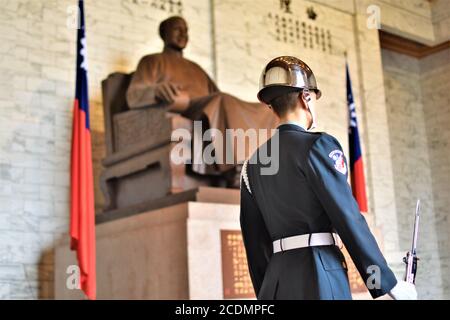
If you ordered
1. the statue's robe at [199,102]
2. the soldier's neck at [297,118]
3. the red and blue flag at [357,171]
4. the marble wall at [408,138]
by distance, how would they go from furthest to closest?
the marble wall at [408,138] → the red and blue flag at [357,171] → the statue's robe at [199,102] → the soldier's neck at [297,118]

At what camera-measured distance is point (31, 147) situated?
496 centimetres

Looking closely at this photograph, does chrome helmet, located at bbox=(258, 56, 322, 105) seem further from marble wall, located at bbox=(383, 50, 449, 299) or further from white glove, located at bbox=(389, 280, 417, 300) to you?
marble wall, located at bbox=(383, 50, 449, 299)

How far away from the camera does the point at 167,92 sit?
14.0 ft

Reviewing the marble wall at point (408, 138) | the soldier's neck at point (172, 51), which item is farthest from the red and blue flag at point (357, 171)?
the soldier's neck at point (172, 51)

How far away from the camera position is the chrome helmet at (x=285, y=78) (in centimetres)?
164

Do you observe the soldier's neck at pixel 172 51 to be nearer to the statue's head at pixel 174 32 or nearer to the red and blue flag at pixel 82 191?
the statue's head at pixel 174 32

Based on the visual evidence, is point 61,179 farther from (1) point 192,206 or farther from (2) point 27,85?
(1) point 192,206

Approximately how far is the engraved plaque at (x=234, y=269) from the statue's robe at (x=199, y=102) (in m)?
0.53

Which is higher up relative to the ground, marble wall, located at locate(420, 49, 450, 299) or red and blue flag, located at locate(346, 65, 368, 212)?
marble wall, located at locate(420, 49, 450, 299)

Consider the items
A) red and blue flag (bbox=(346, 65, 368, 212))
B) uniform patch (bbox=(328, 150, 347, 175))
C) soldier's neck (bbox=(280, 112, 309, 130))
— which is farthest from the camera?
red and blue flag (bbox=(346, 65, 368, 212))

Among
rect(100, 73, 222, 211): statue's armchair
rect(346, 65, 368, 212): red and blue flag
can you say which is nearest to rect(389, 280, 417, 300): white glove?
rect(100, 73, 222, 211): statue's armchair

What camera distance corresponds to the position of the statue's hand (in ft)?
13.9

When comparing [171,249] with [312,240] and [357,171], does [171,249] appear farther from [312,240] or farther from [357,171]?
[357,171]

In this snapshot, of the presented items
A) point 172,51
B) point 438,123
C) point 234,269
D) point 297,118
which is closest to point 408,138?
point 438,123
